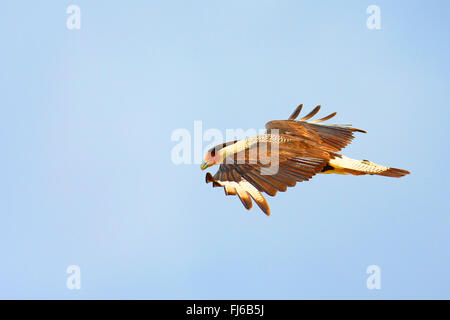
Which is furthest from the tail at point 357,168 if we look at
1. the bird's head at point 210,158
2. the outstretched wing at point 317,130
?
the bird's head at point 210,158

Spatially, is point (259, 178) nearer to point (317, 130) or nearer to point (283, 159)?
point (283, 159)

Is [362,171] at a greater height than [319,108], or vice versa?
[319,108]

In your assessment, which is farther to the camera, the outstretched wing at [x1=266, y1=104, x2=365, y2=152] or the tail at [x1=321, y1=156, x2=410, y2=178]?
the tail at [x1=321, y1=156, x2=410, y2=178]

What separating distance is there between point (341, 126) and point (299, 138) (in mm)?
1014

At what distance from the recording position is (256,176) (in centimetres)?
1025

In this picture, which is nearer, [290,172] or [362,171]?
[290,172]

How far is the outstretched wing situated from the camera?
11039 millimetres

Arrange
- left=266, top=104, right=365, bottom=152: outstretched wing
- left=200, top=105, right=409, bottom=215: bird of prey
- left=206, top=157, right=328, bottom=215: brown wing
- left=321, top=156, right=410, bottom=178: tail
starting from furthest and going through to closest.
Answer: left=321, top=156, right=410, bottom=178: tail, left=266, top=104, right=365, bottom=152: outstretched wing, left=200, top=105, right=409, bottom=215: bird of prey, left=206, top=157, right=328, bottom=215: brown wing

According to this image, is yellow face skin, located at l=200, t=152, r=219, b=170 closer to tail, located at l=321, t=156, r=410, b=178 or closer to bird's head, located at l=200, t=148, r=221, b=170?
bird's head, located at l=200, t=148, r=221, b=170

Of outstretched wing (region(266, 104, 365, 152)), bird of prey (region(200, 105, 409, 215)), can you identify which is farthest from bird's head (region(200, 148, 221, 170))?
outstretched wing (region(266, 104, 365, 152))

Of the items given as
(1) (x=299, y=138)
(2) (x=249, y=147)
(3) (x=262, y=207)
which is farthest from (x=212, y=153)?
(3) (x=262, y=207)

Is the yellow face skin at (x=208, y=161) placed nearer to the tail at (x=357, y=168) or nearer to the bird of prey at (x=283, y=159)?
the bird of prey at (x=283, y=159)

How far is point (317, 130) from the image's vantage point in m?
11.6

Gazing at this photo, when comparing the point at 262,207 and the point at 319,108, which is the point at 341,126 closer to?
the point at 319,108
